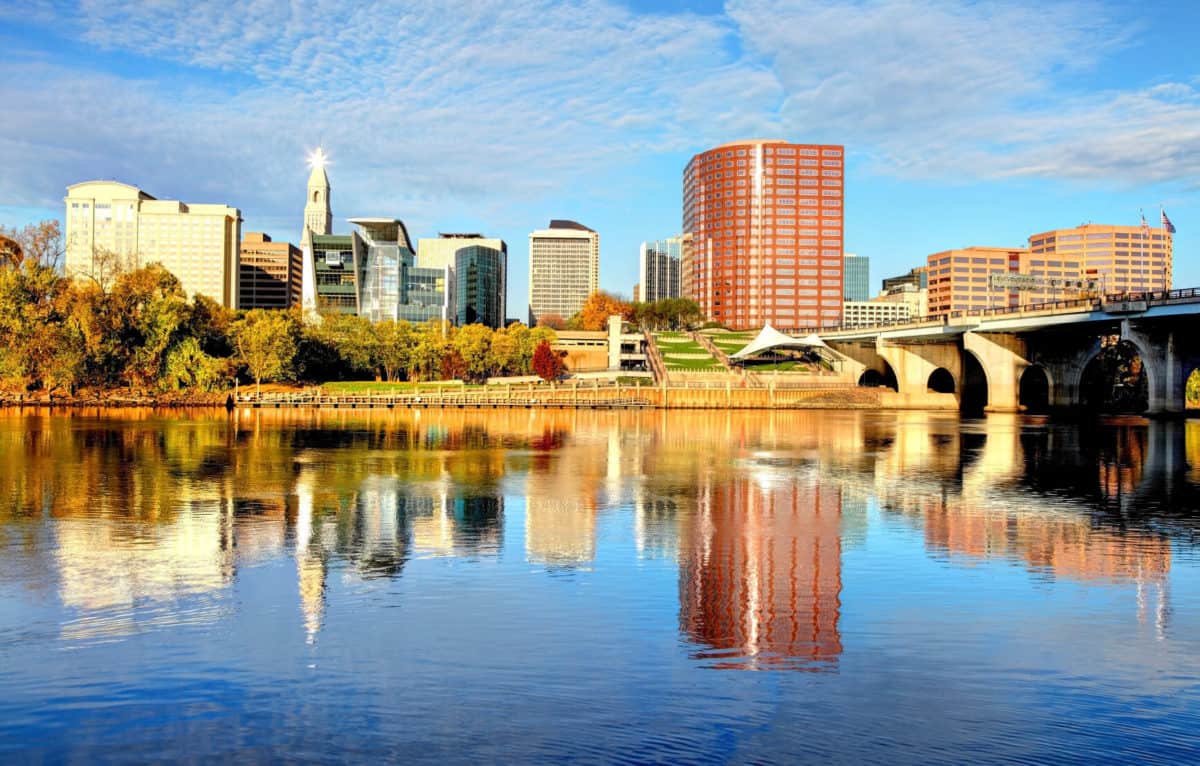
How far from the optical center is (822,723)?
11094mm

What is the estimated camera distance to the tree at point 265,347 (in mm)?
96312

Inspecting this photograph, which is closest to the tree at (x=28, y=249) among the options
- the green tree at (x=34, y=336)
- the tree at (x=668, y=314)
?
the green tree at (x=34, y=336)

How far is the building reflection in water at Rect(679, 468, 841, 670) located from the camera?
13.8 metres

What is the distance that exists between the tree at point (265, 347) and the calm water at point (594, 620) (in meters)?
64.9

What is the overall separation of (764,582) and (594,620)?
430cm

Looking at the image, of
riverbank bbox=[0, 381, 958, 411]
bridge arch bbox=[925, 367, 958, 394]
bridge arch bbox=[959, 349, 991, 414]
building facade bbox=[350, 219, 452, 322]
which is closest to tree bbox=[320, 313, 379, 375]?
riverbank bbox=[0, 381, 958, 411]

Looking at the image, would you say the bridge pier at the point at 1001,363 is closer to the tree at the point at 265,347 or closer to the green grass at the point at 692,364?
the green grass at the point at 692,364

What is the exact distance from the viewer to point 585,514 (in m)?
26.4

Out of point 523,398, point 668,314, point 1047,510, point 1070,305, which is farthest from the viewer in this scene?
point 668,314

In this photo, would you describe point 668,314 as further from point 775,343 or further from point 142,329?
point 142,329

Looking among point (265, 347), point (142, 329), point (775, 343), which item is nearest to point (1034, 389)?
point (775, 343)

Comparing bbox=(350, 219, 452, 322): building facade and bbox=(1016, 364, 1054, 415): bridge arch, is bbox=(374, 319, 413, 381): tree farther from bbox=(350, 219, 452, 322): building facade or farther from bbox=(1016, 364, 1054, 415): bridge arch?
bbox=(1016, 364, 1054, 415): bridge arch

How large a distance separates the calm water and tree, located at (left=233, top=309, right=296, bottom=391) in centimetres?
6494

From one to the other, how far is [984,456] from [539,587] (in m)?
33.9
